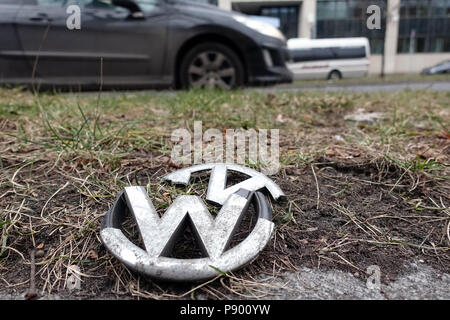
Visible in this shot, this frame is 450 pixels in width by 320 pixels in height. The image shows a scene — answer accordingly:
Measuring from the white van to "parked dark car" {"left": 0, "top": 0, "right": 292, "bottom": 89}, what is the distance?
1536cm

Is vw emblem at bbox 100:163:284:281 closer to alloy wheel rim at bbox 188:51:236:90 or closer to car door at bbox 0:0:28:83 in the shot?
alloy wheel rim at bbox 188:51:236:90

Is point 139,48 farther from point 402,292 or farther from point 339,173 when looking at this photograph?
point 402,292

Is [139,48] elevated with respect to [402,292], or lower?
elevated

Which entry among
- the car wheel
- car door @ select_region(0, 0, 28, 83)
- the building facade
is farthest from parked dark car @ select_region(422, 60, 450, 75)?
car door @ select_region(0, 0, 28, 83)

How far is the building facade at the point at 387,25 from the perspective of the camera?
94.0 feet

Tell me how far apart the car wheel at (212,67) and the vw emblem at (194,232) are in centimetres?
305

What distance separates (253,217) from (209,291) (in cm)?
35

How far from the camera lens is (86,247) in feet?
3.59

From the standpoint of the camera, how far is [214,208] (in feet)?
3.98

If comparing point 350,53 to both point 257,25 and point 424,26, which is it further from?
point 257,25

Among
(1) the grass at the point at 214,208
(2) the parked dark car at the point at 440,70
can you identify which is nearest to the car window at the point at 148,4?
(1) the grass at the point at 214,208

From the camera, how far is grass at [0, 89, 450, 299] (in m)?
1.03
